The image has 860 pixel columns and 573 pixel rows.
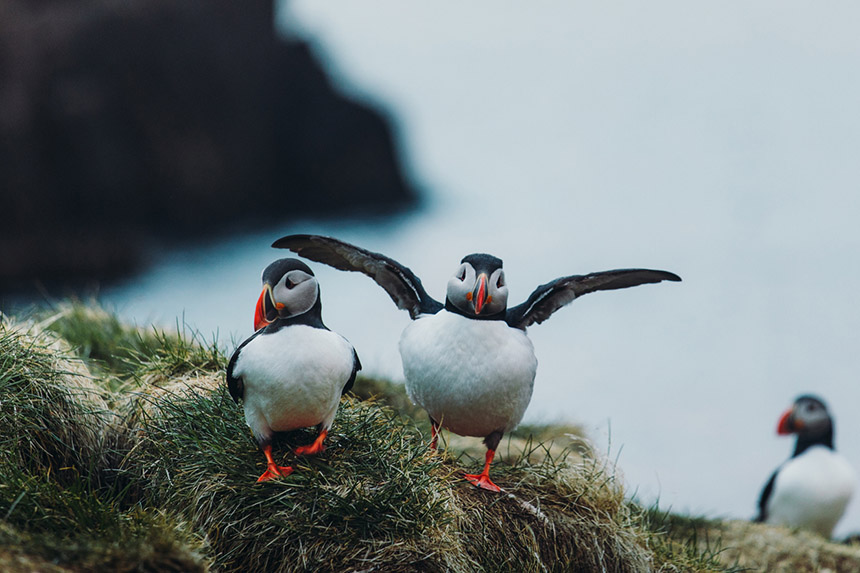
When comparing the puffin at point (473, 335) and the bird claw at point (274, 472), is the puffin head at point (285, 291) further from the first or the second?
the bird claw at point (274, 472)

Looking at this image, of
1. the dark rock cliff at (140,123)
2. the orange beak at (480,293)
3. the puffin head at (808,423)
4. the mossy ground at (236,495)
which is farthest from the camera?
the dark rock cliff at (140,123)

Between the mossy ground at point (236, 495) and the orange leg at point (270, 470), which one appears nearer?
the mossy ground at point (236, 495)

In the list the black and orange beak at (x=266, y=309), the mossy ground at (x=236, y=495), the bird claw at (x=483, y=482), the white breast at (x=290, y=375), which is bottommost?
the mossy ground at (x=236, y=495)

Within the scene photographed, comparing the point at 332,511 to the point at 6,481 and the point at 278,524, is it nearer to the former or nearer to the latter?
the point at 278,524

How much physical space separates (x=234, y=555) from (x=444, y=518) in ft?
2.64

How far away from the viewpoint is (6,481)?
3.17m

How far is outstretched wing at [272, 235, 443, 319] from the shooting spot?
3.60 metres

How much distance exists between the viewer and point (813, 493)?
6.95 m

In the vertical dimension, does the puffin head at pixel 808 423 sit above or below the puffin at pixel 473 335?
below

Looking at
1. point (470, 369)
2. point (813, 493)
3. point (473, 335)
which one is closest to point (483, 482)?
point (470, 369)

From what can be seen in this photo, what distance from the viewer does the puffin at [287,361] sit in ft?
10.5

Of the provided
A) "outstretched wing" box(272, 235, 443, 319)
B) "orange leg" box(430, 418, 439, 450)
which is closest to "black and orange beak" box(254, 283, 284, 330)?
"outstretched wing" box(272, 235, 443, 319)

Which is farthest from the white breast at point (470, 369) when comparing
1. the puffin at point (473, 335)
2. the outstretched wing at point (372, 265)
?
the outstretched wing at point (372, 265)

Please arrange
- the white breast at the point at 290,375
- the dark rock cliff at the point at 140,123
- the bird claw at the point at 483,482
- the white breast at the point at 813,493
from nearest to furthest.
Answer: the white breast at the point at 290,375 → the bird claw at the point at 483,482 → the white breast at the point at 813,493 → the dark rock cliff at the point at 140,123
